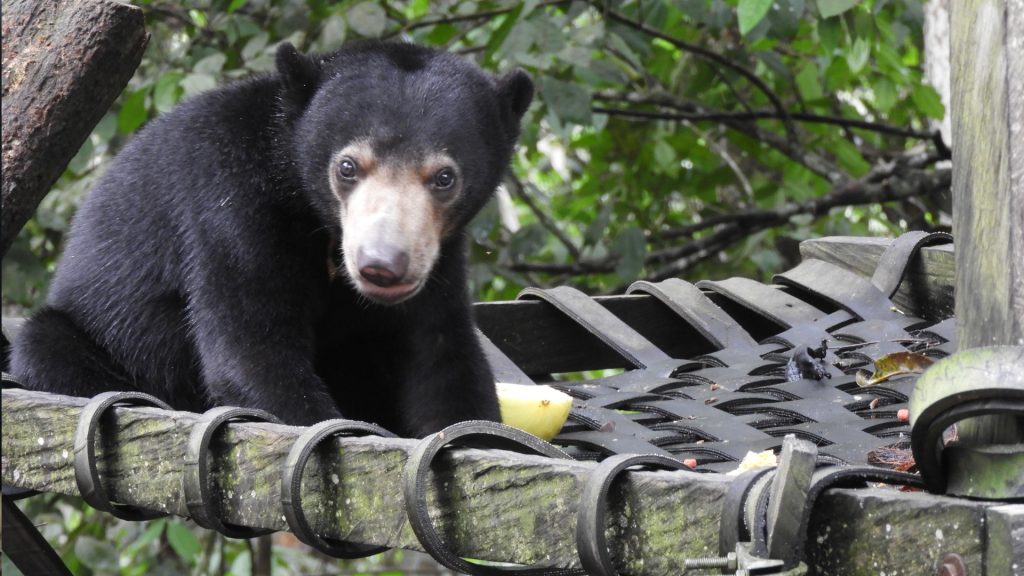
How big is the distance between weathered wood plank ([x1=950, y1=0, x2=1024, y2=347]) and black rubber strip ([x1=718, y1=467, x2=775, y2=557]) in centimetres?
28

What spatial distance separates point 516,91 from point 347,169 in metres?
0.56

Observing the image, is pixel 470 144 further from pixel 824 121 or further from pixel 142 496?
pixel 824 121

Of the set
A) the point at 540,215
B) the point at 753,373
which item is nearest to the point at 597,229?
the point at 540,215

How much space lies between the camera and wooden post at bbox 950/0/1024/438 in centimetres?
125

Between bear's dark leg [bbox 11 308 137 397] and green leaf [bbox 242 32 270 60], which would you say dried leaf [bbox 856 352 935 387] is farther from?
green leaf [bbox 242 32 270 60]

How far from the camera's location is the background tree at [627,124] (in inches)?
156

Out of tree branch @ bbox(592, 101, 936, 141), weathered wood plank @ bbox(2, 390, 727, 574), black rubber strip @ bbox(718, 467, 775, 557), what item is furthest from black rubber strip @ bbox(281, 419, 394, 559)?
tree branch @ bbox(592, 101, 936, 141)

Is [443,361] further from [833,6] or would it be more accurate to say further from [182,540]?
[182,540]

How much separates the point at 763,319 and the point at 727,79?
2.21 metres

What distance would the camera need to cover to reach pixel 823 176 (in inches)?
210

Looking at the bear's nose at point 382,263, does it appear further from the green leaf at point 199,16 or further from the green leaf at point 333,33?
the green leaf at point 199,16

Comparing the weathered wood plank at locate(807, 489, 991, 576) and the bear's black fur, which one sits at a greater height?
the weathered wood plank at locate(807, 489, 991, 576)

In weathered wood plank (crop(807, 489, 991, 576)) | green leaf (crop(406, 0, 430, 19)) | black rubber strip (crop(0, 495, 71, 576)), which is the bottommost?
black rubber strip (crop(0, 495, 71, 576))

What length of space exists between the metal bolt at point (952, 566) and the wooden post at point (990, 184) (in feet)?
0.49
